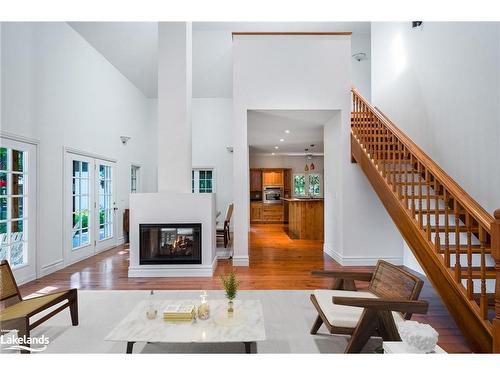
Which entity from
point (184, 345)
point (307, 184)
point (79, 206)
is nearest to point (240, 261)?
point (184, 345)

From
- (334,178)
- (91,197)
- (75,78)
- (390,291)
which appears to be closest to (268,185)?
(334,178)

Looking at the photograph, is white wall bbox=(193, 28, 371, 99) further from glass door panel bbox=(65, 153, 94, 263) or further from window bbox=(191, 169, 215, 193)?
glass door panel bbox=(65, 153, 94, 263)

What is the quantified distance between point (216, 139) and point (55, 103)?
4410 millimetres

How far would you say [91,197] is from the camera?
19.0ft

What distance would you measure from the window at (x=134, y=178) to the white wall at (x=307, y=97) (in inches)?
166

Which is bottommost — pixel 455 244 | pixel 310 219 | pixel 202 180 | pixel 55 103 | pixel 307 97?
pixel 310 219

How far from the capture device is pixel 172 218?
4348mm

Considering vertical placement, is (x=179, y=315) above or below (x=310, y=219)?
below

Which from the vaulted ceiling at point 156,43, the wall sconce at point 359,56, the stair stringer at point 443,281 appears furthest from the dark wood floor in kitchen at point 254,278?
the wall sconce at point 359,56

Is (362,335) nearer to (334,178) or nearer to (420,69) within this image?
(334,178)

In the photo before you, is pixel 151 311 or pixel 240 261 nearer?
pixel 151 311

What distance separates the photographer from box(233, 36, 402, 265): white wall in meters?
4.84

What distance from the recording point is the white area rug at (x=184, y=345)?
231 centimetres

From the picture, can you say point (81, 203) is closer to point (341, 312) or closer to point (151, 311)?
point (151, 311)
